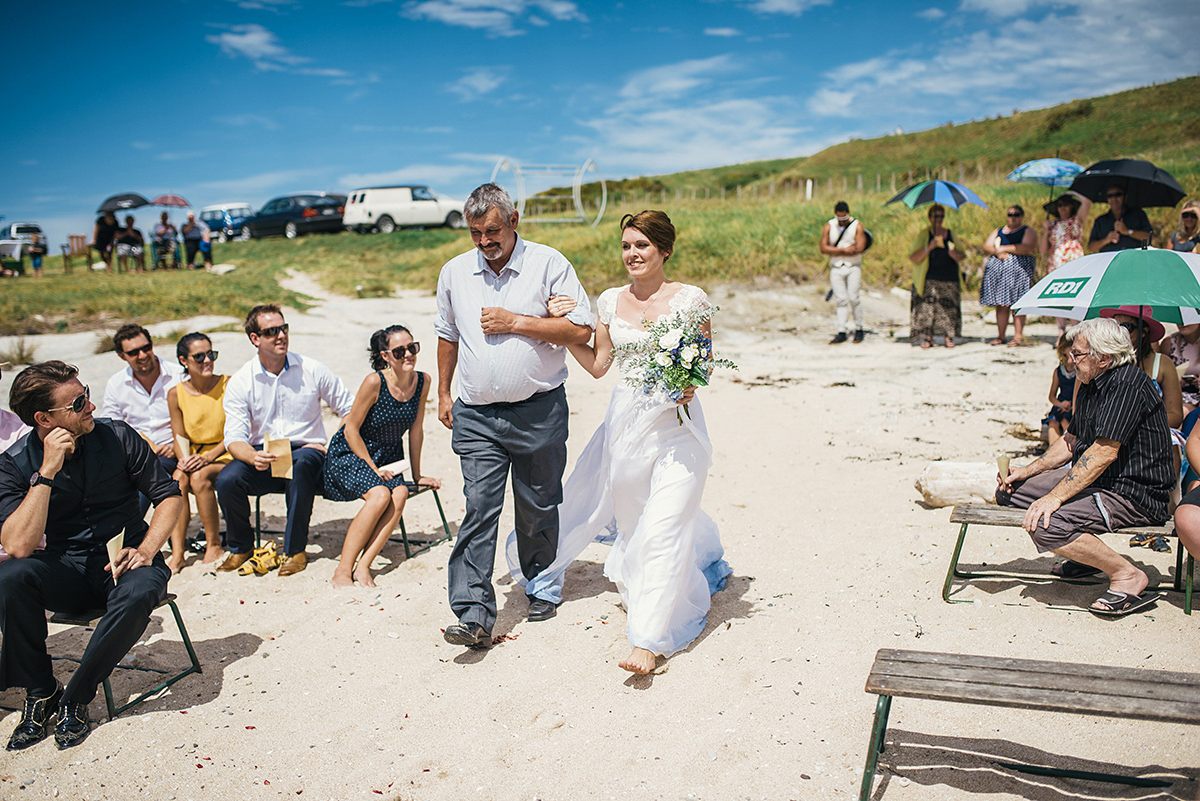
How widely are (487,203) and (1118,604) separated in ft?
12.1

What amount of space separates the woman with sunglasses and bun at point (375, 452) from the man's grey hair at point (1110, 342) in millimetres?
3855

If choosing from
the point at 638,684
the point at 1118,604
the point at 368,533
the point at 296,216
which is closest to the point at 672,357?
the point at 638,684

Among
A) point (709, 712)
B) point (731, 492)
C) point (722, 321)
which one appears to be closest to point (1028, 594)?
point (709, 712)

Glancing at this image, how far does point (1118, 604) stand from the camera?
13.5 ft

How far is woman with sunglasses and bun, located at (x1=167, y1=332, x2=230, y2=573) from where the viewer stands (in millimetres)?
5801

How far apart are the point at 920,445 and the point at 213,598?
19.2ft

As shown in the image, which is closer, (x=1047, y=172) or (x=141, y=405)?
(x=141, y=405)

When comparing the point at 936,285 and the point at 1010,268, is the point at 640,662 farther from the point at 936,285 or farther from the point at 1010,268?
the point at 1010,268

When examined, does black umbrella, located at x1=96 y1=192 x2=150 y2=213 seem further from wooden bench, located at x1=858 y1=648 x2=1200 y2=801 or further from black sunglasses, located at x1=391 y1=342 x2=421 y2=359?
wooden bench, located at x1=858 y1=648 x2=1200 y2=801

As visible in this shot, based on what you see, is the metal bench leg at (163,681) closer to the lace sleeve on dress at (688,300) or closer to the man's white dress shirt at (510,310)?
the man's white dress shirt at (510,310)

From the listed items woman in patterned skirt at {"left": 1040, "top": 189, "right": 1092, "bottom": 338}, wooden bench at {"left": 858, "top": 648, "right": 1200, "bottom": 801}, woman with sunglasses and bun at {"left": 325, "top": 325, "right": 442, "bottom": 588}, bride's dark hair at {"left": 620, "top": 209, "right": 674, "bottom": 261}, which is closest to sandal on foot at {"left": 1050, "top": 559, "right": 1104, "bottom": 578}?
wooden bench at {"left": 858, "top": 648, "right": 1200, "bottom": 801}

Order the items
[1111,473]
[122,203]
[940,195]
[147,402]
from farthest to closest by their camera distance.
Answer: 1. [122,203]
2. [940,195]
3. [147,402]
4. [1111,473]

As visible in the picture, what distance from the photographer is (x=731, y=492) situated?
6.77 metres

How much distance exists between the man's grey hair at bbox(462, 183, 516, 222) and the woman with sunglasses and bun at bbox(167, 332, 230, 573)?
2698mm
